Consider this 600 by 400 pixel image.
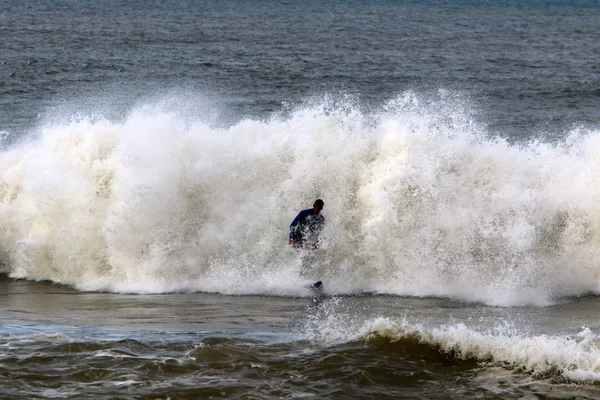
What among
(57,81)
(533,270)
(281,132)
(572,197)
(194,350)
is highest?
(57,81)

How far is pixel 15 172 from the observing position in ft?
56.9

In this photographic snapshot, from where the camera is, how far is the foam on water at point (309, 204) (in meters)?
14.6

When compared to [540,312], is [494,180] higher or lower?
higher

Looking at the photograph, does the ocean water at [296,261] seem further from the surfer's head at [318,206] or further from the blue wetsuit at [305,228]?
the surfer's head at [318,206]

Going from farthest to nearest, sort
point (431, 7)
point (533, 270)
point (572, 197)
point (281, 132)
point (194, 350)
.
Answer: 1. point (431, 7)
2. point (281, 132)
3. point (572, 197)
4. point (533, 270)
5. point (194, 350)

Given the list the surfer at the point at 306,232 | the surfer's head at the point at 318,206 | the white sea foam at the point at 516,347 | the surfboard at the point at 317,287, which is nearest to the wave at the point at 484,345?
the white sea foam at the point at 516,347

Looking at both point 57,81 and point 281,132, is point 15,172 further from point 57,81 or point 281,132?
point 57,81

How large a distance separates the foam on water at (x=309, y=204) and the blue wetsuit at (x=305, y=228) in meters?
0.61

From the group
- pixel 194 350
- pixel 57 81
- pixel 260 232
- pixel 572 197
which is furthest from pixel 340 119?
pixel 57 81

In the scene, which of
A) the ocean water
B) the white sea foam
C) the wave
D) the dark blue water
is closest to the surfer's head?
the ocean water

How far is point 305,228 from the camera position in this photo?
13906 mm

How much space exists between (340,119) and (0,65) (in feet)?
83.2

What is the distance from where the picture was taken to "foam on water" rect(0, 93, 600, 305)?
1458 cm

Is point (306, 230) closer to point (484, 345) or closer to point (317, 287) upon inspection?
point (317, 287)
